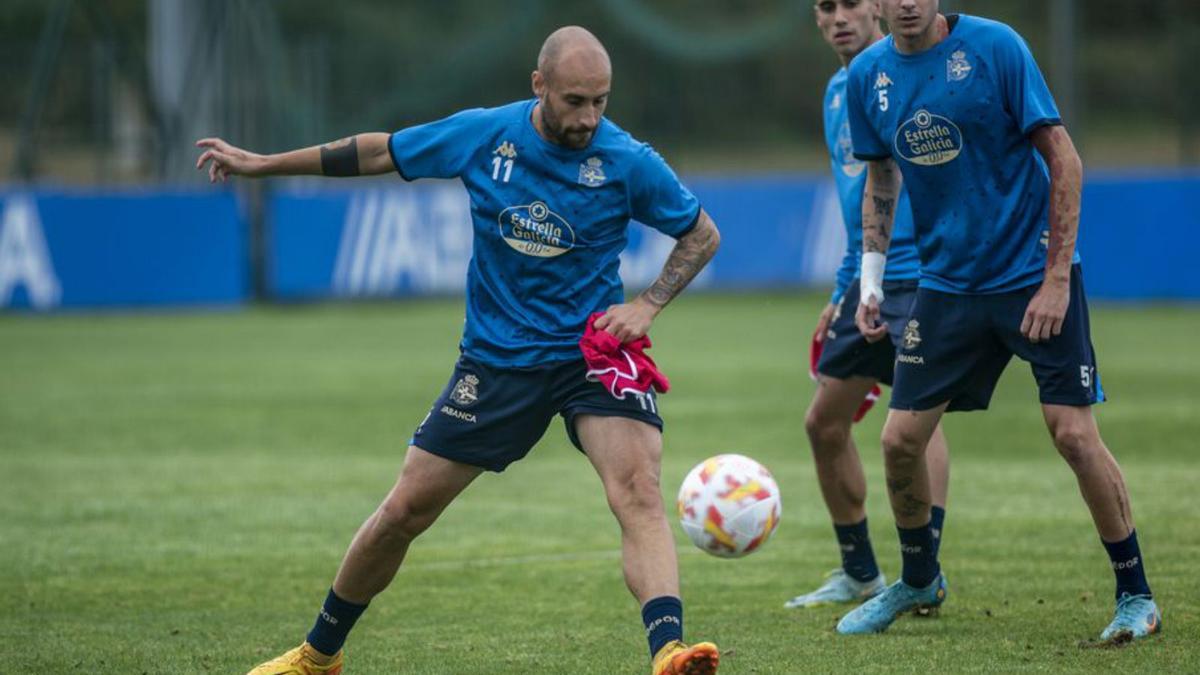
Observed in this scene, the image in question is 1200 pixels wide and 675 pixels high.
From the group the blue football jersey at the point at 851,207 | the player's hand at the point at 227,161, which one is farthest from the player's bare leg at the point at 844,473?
the player's hand at the point at 227,161

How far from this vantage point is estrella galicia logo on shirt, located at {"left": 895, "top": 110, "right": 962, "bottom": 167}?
6.83 metres

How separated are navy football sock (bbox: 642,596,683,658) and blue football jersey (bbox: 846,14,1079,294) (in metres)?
1.87

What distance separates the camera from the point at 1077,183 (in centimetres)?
662

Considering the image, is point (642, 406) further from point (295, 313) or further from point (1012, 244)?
point (295, 313)

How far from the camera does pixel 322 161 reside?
256 inches

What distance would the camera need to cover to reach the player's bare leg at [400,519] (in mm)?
6348

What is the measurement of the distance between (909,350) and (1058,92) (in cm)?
2611

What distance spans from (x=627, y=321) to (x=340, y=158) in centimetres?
122

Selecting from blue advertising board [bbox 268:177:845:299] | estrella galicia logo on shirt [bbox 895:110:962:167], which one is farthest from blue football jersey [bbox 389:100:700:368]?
blue advertising board [bbox 268:177:845:299]

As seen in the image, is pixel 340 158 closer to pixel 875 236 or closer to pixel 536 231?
pixel 536 231

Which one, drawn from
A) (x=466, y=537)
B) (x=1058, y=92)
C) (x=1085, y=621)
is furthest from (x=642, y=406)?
(x=1058, y=92)

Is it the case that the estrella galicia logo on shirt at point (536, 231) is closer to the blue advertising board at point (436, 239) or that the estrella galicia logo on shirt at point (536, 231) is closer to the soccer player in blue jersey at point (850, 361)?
the soccer player in blue jersey at point (850, 361)

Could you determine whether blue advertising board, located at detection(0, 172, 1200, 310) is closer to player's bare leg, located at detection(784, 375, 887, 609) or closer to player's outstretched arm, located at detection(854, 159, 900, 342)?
player's bare leg, located at detection(784, 375, 887, 609)

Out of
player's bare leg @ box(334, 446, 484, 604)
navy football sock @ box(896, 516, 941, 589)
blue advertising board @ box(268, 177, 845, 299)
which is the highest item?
player's bare leg @ box(334, 446, 484, 604)
